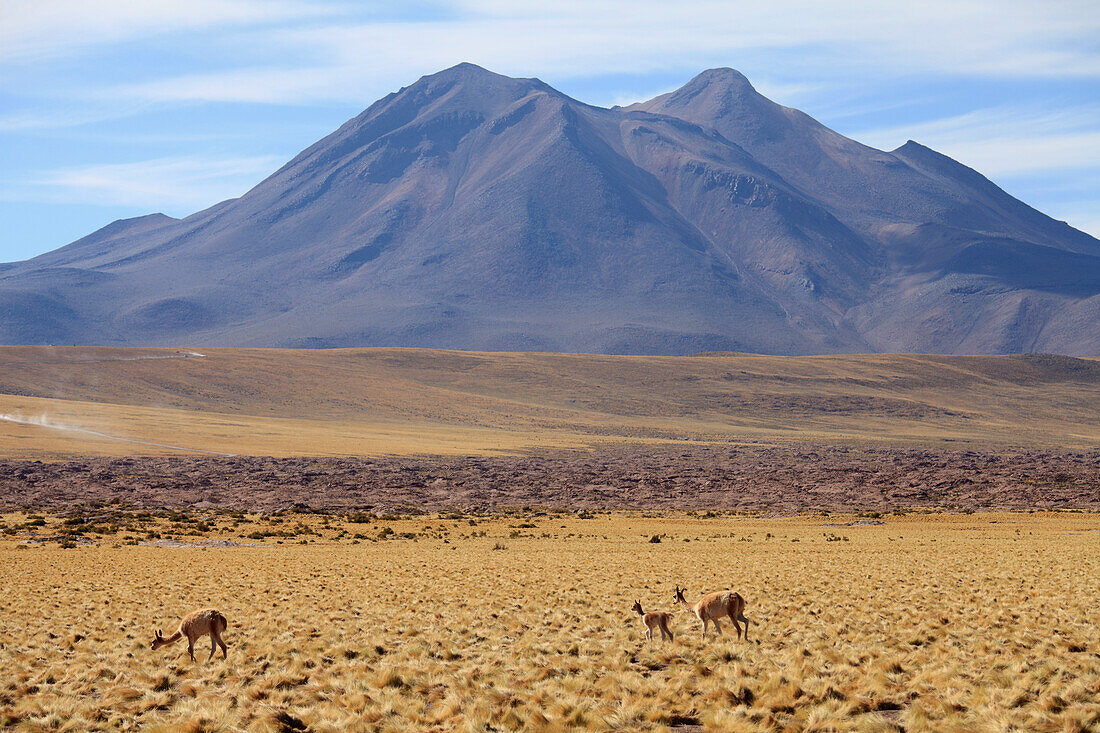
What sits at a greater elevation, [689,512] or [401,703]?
[401,703]

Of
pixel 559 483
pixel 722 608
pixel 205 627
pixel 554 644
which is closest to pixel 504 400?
pixel 559 483

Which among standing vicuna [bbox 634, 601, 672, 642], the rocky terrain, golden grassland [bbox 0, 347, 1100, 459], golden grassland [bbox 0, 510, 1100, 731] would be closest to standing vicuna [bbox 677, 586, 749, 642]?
golden grassland [bbox 0, 510, 1100, 731]

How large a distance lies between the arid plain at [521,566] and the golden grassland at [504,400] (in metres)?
1.07

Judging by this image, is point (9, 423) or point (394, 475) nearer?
point (394, 475)

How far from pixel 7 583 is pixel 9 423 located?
69048mm

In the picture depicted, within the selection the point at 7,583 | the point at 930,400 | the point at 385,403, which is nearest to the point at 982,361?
the point at 930,400

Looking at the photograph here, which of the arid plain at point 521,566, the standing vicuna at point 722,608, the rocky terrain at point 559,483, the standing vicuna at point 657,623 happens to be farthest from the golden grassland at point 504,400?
the standing vicuna at point 722,608

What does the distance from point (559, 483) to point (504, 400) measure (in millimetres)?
55334

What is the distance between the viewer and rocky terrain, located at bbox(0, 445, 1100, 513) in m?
57.9

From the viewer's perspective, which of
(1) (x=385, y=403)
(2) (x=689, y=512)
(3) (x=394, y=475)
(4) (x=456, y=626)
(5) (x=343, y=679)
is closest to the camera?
(5) (x=343, y=679)

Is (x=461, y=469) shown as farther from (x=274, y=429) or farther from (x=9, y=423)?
(x=9, y=423)

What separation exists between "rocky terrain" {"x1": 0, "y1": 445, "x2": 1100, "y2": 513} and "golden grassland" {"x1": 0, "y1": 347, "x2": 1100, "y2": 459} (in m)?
7.98

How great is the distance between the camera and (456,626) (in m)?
16.0

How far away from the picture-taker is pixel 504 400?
12262 cm
